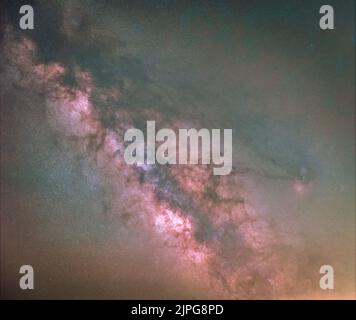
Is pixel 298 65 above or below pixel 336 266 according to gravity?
above

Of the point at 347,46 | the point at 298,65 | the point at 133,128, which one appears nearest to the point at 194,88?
the point at 133,128

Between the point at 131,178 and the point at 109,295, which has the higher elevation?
the point at 131,178

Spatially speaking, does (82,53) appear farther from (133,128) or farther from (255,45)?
(255,45)

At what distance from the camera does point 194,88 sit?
4.46 m

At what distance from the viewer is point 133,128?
4387 millimetres
